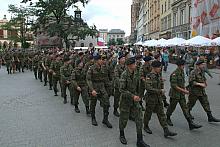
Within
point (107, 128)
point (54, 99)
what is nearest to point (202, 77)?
point (107, 128)

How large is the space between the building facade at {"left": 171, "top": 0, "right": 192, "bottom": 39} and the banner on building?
18.6 feet

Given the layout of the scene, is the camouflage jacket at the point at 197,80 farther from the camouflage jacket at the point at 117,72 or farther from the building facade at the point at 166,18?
the building facade at the point at 166,18

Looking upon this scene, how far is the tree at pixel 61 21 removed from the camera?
110ft

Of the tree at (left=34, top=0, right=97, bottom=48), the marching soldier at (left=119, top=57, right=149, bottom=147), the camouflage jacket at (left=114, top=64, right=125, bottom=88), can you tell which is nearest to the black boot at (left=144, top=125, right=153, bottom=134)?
the marching soldier at (left=119, top=57, right=149, bottom=147)

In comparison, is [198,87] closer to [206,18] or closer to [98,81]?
[98,81]

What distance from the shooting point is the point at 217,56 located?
2573cm

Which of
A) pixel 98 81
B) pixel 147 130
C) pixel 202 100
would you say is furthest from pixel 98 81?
pixel 202 100

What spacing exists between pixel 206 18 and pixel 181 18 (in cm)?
1508

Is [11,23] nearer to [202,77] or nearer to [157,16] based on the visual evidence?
[157,16]

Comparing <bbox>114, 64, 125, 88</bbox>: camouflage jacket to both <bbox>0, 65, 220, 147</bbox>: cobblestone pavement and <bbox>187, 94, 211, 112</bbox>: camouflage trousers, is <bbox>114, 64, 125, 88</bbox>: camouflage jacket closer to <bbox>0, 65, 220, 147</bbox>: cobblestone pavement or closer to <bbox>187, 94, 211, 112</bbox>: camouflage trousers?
<bbox>0, 65, 220, 147</bbox>: cobblestone pavement

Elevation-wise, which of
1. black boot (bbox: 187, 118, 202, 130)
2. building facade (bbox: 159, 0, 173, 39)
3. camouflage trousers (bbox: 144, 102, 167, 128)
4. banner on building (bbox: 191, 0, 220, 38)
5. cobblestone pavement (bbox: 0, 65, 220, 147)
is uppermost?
building facade (bbox: 159, 0, 173, 39)

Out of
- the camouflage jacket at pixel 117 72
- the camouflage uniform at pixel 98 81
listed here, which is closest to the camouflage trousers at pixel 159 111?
the camouflage uniform at pixel 98 81

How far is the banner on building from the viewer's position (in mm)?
27519

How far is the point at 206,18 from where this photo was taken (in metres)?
30.4
